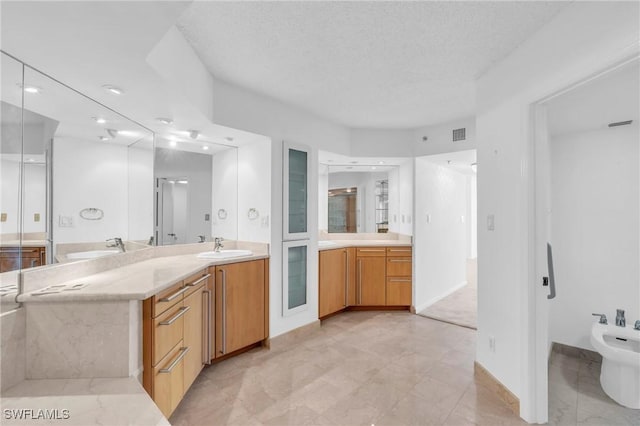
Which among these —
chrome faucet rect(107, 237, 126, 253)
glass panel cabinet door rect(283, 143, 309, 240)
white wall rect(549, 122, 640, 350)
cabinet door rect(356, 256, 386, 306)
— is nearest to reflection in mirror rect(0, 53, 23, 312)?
chrome faucet rect(107, 237, 126, 253)

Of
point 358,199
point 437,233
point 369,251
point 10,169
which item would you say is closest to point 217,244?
→ point 10,169

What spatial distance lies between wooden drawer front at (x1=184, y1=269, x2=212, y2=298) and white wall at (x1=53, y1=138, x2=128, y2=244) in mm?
706

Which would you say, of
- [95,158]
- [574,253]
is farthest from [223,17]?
[574,253]

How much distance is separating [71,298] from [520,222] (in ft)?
8.16

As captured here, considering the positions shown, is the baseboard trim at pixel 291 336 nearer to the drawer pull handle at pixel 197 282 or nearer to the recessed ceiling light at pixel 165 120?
the drawer pull handle at pixel 197 282

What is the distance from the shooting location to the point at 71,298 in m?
1.33

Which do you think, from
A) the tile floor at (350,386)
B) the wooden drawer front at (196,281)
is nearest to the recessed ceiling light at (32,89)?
the wooden drawer front at (196,281)

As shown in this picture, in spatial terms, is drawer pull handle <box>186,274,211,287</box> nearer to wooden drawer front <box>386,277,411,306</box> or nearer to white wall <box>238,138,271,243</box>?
white wall <box>238,138,271,243</box>

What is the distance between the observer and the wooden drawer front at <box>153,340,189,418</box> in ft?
5.26

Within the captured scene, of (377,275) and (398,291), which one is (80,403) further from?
(398,291)

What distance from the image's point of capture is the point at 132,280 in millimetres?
1748

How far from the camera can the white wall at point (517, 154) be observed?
1.40 m

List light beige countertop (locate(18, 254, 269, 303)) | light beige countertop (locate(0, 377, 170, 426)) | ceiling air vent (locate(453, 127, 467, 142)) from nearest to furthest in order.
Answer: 1. light beige countertop (locate(0, 377, 170, 426))
2. light beige countertop (locate(18, 254, 269, 303))
3. ceiling air vent (locate(453, 127, 467, 142))

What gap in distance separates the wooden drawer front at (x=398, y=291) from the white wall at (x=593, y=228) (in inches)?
60.2
